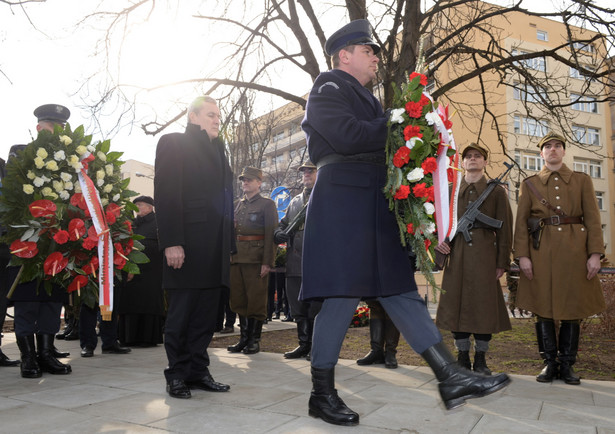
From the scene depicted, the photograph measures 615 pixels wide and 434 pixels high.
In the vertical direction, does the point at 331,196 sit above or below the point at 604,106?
below

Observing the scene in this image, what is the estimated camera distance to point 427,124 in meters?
2.81

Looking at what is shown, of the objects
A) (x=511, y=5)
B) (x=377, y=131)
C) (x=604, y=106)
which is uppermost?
(x=604, y=106)

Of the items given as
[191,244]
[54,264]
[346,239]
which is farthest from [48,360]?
[346,239]

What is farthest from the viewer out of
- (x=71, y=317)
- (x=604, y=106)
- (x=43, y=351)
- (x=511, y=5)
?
(x=604, y=106)

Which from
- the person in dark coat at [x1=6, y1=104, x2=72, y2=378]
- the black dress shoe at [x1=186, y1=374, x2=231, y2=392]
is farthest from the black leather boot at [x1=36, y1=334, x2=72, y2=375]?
the black dress shoe at [x1=186, y1=374, x2=231, y2=392]

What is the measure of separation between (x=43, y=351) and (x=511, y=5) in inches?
349

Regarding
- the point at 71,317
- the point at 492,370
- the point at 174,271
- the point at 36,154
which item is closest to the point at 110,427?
the point at 174,271

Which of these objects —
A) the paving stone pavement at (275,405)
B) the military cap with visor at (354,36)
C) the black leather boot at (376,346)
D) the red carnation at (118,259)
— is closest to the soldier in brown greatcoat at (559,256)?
the paving stone pavement at (275,405)

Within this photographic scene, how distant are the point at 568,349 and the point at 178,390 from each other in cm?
Result: 320

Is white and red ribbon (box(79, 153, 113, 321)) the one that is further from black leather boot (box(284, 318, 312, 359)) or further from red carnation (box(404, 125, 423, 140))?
red carnation (box(404, 125, 423, 140))

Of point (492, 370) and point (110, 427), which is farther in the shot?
point (492, 370)

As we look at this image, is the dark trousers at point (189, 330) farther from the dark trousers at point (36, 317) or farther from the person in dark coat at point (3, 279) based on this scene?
the person in dark coat at point (3, 279)

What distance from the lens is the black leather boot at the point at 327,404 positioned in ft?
9.23

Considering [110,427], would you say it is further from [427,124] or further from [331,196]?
[427,124]
